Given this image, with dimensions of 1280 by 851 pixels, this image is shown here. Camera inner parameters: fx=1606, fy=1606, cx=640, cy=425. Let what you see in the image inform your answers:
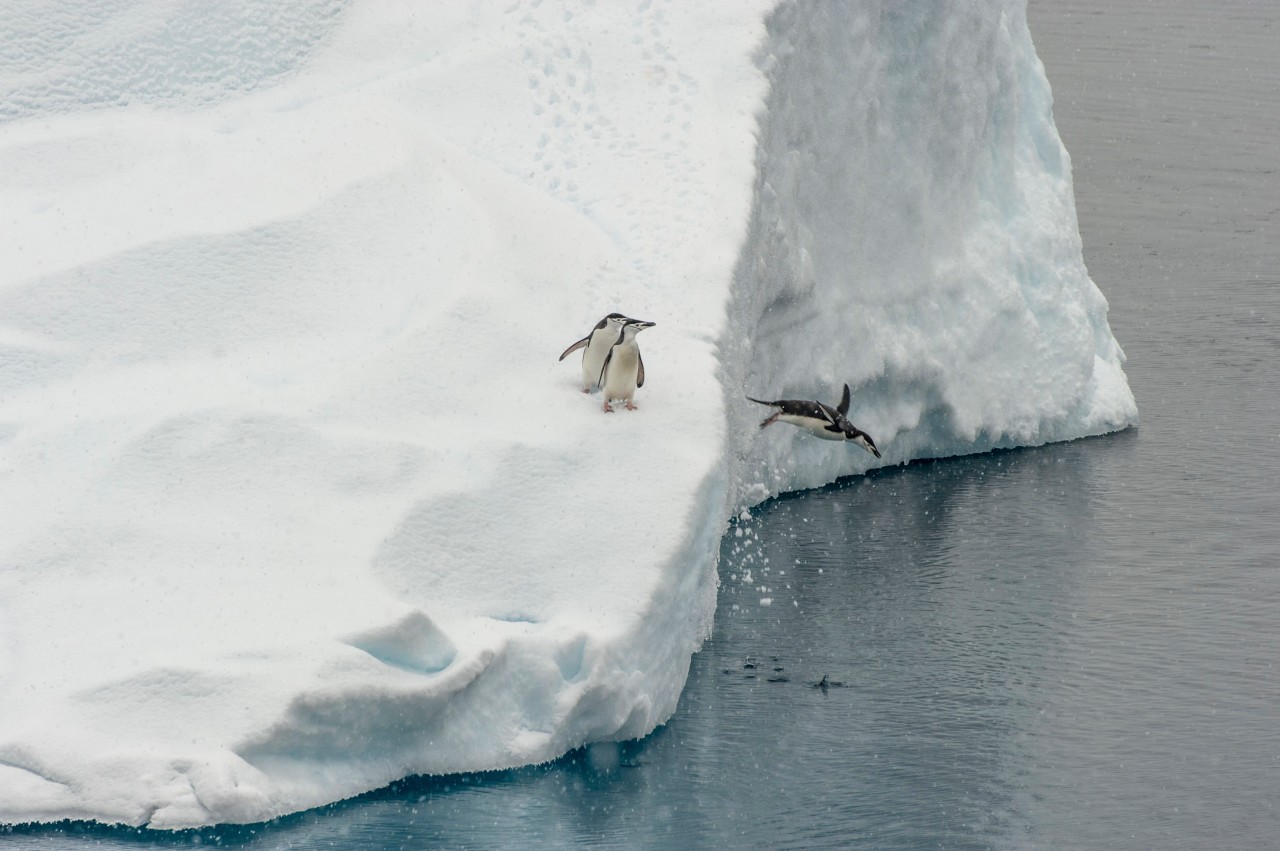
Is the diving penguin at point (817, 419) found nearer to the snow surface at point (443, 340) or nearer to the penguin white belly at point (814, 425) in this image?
the penguin white belly at point (814, 425)

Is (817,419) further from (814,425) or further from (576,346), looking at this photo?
(576,346)

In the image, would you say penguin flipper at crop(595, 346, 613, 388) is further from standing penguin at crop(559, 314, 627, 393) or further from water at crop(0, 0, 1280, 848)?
water at crop(0, 0, 1280, 848)

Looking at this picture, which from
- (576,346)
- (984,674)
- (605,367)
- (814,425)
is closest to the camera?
(605,367)

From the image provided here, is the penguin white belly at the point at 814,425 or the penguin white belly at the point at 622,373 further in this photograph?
the penguin white belly at the point at 814,425

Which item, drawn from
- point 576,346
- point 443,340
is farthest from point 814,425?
point 443,340

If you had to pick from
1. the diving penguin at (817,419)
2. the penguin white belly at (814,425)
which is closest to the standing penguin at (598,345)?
→ the diving penguin at (817,419)

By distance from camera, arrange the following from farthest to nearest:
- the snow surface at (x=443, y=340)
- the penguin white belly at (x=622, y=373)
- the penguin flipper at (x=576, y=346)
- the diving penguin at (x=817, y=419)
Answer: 1. the diving penguin at (x=817, y=419)
2. the penguin flipper at (x=576, y=346)
3. the penguin white belly at (x=622, y=373)
4. the snow surface at (x=443, y=340)

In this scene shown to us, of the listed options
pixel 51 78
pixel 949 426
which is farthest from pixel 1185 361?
pixel 51 78
